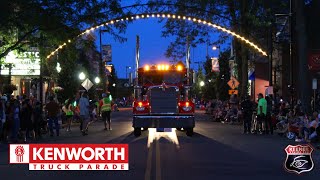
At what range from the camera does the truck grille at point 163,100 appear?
24.6m

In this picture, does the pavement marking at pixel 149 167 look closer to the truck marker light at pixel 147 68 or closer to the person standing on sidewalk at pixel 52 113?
the person standing on sidewalk at pixel 52 113

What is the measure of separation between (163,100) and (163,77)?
156 cm

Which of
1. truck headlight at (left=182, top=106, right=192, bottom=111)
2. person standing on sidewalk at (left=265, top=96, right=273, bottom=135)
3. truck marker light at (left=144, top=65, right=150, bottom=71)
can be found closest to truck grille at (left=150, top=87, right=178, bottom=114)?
truck headlight at (left=182, top=106, right=192, bottom=111)

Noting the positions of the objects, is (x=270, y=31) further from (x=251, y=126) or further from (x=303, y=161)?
(x=303, y=161)

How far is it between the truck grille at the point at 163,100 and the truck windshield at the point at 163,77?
2.67 ft

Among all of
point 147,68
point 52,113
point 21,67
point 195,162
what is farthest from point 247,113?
point 21,67

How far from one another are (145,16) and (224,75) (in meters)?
28.6

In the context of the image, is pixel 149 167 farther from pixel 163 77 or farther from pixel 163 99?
pixel 163 77

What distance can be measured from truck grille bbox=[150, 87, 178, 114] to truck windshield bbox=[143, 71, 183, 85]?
0.81 meters

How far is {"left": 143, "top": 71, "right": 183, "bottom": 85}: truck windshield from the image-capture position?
84.2 feet

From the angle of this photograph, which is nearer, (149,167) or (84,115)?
(149,167)

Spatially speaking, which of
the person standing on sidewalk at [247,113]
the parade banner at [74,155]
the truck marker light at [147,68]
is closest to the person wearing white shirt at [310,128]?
the person standing on sidewalk at [247,113]

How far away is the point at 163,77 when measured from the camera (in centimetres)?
2589

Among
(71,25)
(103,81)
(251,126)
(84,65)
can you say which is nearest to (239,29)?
(251,126)
